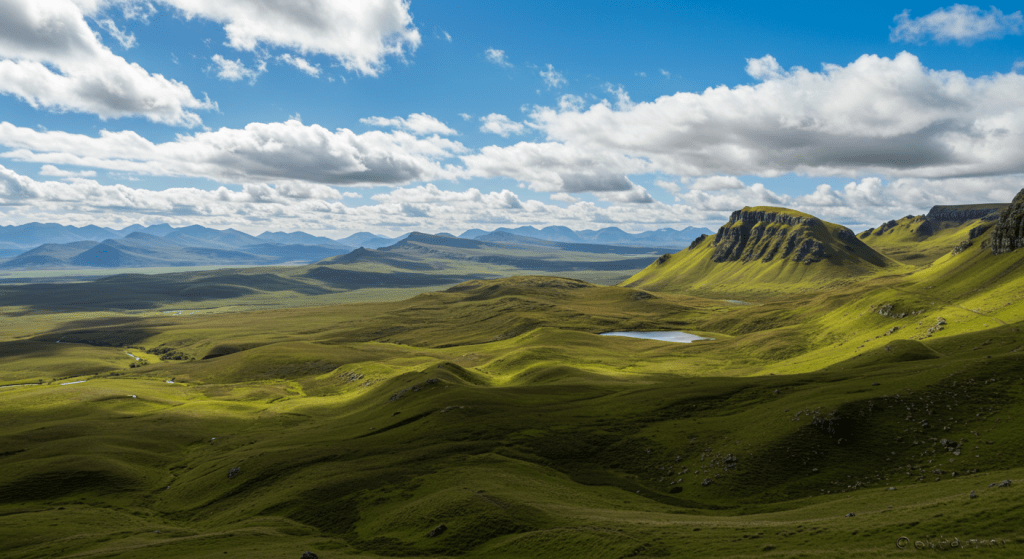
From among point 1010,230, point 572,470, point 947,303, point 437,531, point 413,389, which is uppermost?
point 1010,230

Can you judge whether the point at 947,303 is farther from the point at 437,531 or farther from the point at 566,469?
the point at 437,531

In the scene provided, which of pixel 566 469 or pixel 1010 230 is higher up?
pixel 1010 230

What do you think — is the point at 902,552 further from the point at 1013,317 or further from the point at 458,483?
the point at 1013,317

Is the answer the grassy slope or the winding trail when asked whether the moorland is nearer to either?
the grassy slope

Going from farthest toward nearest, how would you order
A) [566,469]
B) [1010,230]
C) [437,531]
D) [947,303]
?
[1010,230], [947,303], [566,469], [437,531]

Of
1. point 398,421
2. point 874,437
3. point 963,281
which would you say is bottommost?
point 398,421

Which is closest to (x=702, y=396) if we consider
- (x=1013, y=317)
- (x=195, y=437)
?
(x=1013, y=317)

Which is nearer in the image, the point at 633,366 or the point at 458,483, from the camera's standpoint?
the point at 458,483

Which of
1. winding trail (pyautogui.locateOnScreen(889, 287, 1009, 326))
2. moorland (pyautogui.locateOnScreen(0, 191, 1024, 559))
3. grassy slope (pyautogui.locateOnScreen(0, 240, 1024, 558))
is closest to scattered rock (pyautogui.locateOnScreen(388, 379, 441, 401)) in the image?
moorland (pyautogui.locateOnScreen(0, 191, 1024, 559))

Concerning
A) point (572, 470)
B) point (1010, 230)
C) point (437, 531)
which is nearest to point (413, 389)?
point (572, 470)
